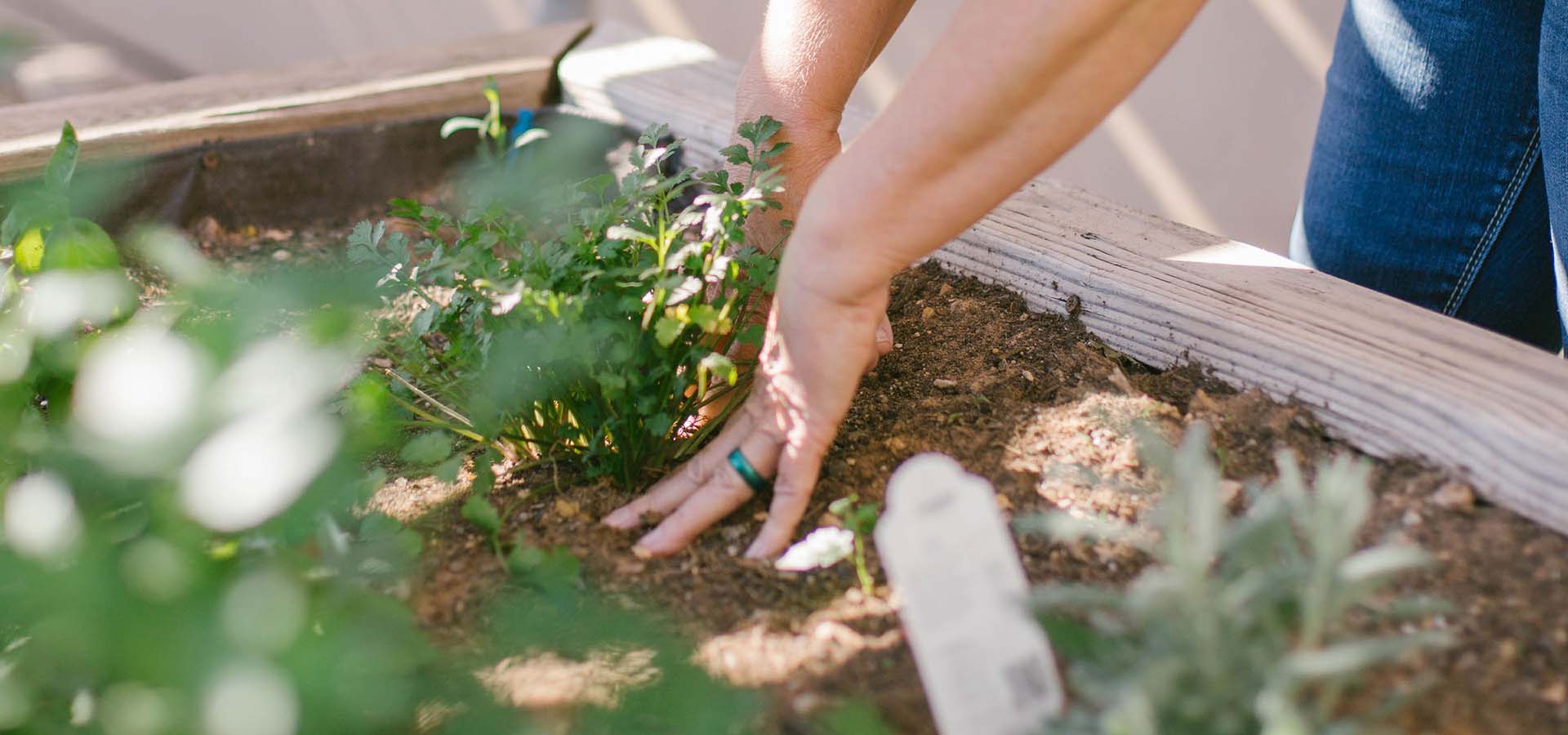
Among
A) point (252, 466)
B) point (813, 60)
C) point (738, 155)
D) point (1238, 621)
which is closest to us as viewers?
point (1238, 621)

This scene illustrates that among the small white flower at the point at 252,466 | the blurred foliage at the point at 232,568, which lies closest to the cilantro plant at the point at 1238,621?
the blurred foliage at the point at 232,568

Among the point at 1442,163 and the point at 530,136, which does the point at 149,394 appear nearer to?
the point at 530,136

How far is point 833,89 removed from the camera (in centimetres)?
127

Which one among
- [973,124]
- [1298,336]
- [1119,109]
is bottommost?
[1119,109]

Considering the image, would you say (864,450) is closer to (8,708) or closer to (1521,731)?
(1521,731)

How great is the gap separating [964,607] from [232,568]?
1.79 ft

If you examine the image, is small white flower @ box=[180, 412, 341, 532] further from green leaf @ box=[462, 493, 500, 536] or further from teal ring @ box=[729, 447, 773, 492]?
teal ring @ box=[729, 447, 773, 492]

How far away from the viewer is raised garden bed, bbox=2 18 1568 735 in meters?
0.80

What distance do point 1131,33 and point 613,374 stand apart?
548 millimetres

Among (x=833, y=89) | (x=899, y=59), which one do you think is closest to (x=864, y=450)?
(x=833, y=89)

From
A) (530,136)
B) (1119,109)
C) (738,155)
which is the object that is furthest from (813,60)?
(1119,109)

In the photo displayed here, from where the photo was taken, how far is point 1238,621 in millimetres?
614

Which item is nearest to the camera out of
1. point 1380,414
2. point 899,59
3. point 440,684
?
point 440,684

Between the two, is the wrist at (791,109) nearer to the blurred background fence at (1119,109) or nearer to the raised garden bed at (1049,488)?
the raised garden bed at (1049,488)
